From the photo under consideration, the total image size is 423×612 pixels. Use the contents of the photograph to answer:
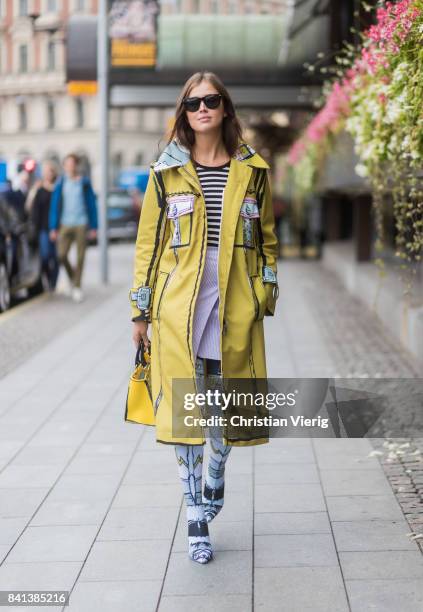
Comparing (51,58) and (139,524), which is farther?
(51,58)

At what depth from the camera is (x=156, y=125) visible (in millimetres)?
85688

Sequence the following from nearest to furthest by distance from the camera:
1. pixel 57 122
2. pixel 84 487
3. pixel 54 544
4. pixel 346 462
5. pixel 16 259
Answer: pixel 54 544 < pixel 84 487 < pixel 346 462 < pixel 16 259 < pixel 57 122

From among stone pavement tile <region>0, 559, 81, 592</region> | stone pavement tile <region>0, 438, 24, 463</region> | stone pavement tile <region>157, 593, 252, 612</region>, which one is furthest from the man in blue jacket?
stone pavement tile <region>157, 593, 252, 612</region>

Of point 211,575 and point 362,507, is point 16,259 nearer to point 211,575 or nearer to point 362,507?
point 362,507

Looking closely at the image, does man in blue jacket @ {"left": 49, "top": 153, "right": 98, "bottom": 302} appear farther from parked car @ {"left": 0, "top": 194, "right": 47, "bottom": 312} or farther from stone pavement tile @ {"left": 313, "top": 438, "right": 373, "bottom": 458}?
stone pavement tile @ {"left": 313, "top": 438, "right": 373, "bottom": 458}

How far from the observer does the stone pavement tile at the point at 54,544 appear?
14.6ft

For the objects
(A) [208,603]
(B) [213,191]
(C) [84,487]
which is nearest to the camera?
(A) [208,603]

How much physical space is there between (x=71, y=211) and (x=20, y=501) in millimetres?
9627

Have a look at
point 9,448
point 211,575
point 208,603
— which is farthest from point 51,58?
point 208,603

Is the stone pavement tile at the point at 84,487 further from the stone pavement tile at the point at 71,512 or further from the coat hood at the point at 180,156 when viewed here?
the coat hood at the point at 180,156

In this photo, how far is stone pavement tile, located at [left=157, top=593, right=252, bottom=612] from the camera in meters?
3.86

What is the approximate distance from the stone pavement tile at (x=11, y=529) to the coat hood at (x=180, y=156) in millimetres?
1697

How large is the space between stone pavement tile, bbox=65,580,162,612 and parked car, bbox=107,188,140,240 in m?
30.8

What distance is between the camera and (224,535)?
4727mm
